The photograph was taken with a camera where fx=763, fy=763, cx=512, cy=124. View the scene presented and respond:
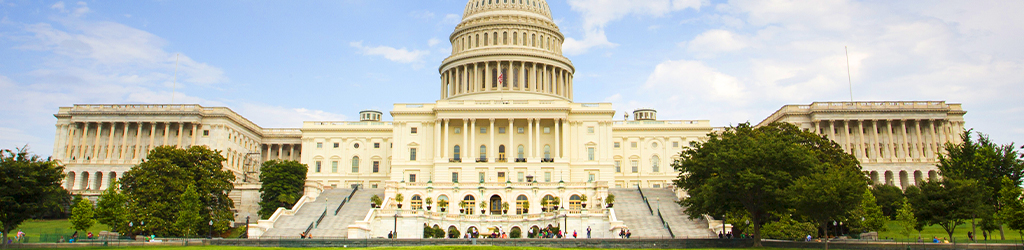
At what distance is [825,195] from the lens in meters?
38.0

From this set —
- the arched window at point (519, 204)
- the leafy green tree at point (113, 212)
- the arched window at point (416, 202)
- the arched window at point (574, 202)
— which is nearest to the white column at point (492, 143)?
the arched window at point (519, 204)

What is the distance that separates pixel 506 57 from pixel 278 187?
132 ft

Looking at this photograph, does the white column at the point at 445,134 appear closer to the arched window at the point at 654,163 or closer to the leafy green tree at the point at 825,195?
the arched window at the point at 654,163

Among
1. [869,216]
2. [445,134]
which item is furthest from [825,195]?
[445,134]

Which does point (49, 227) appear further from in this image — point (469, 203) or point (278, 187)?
point (469, 203)

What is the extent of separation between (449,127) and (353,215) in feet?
81.9

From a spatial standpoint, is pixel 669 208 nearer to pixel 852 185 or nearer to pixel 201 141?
pixel 852 185

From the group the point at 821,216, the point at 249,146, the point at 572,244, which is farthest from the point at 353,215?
the point at 249,146

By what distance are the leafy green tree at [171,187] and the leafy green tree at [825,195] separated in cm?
3832

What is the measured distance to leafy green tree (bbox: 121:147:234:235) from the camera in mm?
51312

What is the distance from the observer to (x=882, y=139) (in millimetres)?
85812

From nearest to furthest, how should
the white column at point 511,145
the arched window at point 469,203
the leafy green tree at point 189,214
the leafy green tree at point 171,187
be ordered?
the leafy green tree at point 189,214
the leafy green tree at point 171,187
the arched window at point 469,203
the white column at point 511,145

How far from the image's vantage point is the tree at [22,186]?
1449 inches

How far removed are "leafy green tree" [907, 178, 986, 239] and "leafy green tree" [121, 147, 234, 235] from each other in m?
46.3
